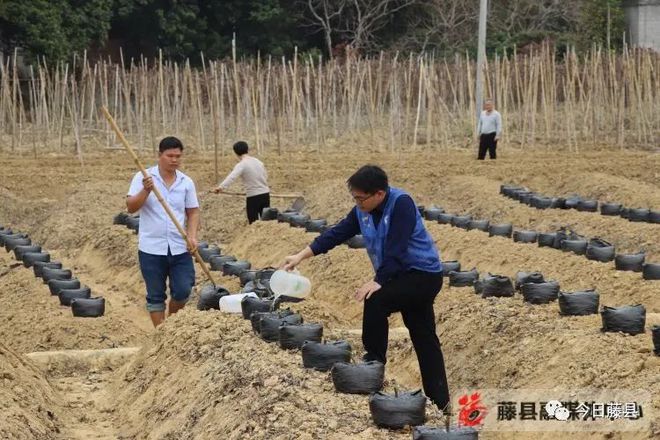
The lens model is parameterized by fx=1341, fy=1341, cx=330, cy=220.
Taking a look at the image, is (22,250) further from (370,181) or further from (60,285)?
(370,181)

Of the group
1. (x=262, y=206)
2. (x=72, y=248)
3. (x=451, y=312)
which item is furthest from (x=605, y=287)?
(x=72, y=248)

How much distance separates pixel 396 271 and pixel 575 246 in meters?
5.60

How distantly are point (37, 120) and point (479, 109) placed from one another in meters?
8.04

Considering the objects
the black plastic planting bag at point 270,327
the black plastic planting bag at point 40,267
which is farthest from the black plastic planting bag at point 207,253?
the black plastic planting bag at point 270,327

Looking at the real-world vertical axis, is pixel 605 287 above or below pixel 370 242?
below

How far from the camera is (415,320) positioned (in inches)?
277

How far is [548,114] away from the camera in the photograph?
83.7 feet

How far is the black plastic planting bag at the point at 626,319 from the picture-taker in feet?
25.5

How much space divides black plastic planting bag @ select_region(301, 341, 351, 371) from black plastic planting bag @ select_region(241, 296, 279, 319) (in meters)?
1.50

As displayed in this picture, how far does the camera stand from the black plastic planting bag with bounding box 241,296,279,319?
27.7ft

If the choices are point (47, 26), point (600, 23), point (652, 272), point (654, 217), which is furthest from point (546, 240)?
point (600, 23)

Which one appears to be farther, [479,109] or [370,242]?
[479,109]

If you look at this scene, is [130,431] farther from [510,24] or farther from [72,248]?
[510,24]

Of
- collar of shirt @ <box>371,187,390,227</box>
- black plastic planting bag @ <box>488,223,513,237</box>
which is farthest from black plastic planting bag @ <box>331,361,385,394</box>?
black plastic planting bag @ <box>488,223,513,237</box>
